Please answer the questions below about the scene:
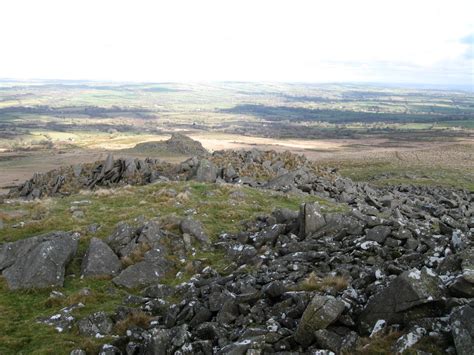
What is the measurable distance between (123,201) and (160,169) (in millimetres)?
12219

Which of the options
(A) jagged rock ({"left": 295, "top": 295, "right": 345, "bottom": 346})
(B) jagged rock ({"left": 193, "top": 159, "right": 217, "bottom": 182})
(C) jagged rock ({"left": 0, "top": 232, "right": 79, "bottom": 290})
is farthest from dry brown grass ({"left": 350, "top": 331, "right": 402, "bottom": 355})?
(B) jagged rock ({"left": 193, "top": 159, "right": 217, "bottom": 182})

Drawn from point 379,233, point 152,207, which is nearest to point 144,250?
point 152,207

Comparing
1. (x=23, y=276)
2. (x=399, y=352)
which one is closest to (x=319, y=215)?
(x=399, y=352)

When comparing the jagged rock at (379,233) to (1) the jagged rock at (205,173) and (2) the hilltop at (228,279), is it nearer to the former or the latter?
(2) the hilltop at (228,279)

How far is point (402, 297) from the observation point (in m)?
8.95

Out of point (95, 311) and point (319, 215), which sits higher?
point (319, 215)

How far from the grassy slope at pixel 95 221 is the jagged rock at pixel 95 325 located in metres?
0.25

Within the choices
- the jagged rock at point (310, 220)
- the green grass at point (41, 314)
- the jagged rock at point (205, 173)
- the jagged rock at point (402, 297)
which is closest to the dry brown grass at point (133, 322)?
the green grass at point (41, 314)

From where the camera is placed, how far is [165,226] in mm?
19891

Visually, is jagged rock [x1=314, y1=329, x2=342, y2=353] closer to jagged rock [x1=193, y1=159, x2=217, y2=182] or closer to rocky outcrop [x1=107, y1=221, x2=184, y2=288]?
rocky outcrop [x1=107, y1=221, x2=184, y2=288]

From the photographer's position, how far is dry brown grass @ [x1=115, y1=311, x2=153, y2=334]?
11.9m

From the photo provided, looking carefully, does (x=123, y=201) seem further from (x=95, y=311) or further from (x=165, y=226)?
(x=95, y=311)

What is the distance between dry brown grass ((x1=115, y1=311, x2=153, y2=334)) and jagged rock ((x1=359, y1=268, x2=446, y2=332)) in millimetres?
6195

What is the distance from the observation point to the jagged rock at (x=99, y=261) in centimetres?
1640
